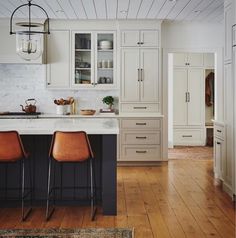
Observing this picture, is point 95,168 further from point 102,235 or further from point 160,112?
point 160,112

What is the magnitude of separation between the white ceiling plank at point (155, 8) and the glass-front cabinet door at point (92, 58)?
2.77 ft

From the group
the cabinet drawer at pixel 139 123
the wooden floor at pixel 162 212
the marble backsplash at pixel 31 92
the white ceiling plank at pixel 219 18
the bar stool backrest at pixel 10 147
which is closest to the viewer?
the wooden floor at pixel 162 212

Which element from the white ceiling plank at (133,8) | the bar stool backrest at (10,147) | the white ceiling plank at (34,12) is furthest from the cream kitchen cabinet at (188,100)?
the bar stool backrest at (10,147)

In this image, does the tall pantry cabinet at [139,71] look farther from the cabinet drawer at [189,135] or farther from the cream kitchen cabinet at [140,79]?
the cabinet drawer at [189,135]

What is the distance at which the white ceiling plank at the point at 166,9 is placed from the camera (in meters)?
5.90

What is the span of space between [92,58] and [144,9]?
146cm

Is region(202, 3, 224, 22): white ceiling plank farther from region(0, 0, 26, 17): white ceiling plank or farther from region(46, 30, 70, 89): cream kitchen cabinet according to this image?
region(0, 0, 26, 17): white ceiling plank

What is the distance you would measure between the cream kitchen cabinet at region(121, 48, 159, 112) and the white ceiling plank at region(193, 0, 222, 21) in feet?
3.15

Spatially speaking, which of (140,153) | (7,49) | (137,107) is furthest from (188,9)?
(7,49)

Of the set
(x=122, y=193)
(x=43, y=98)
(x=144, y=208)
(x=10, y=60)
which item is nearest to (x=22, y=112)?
(x=43, y=98)

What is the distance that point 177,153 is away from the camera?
28.1 feet

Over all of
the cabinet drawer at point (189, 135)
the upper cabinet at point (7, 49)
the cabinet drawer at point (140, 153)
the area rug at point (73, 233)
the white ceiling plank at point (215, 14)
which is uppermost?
the white ceiling plank at point (215, 14)

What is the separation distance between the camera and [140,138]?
712 cm

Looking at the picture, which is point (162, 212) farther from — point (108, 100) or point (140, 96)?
point (108, 100)
